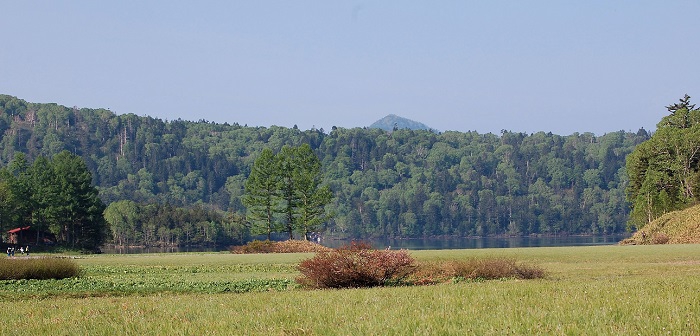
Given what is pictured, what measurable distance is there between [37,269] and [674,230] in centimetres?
5519

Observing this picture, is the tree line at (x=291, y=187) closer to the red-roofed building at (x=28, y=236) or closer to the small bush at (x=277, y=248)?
the small bush at (x=277, y=248)

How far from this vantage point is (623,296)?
1531 centimetres

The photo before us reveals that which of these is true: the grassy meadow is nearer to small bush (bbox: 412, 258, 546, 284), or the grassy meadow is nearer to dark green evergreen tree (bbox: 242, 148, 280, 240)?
small bush (bbox: 412, 258, 546, 284)

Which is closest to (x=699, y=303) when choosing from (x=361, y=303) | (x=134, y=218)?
(x=361, y=303)

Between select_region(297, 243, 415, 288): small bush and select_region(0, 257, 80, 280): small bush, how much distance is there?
40.5 feet

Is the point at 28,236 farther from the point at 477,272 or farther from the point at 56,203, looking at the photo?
the point at 477,272

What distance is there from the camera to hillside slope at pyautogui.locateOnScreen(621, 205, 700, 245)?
66.6 meters

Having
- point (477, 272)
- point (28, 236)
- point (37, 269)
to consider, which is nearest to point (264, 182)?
point (28, 236)

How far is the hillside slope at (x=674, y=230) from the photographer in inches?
2623

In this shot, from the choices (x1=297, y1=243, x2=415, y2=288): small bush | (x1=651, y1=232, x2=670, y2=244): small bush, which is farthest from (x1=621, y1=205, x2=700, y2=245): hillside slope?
(x1=297, y1=243, x2=415, y2=288): small bush

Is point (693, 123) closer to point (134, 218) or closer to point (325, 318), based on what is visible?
point (325, 318)

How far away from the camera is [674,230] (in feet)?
227

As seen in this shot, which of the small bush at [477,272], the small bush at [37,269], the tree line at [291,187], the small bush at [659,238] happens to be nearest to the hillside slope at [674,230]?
the small bush at [659,238]

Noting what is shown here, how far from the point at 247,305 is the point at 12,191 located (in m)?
93.4
